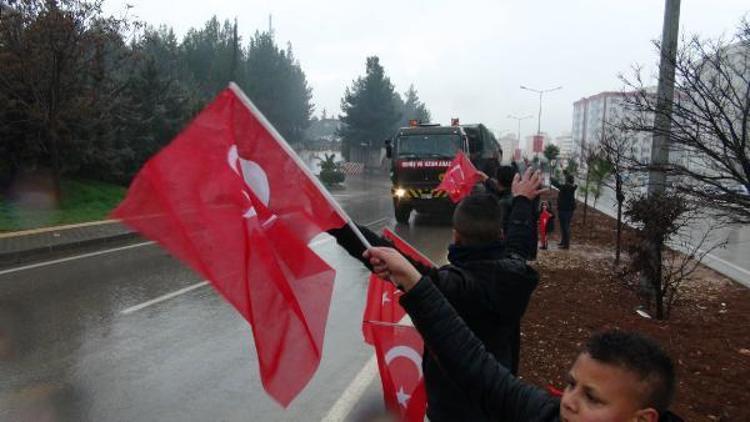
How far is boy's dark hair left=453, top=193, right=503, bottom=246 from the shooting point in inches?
97.4

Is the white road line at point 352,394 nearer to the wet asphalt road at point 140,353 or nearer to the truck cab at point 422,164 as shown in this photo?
the wet asphalt road at point 140,353

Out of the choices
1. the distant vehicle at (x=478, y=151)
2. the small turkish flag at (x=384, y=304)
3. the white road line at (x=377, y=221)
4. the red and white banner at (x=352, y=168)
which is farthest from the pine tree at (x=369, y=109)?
the small turkish flag at (x=384, y=304)

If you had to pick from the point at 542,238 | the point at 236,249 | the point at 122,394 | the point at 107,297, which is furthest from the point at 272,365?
the point at 542,238

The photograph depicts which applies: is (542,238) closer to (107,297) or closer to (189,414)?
(107,297)

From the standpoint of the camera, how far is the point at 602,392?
4.80ft

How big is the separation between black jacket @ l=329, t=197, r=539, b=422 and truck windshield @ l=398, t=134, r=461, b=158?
→ 595 inches

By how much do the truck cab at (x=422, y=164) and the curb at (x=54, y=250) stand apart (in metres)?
7.66

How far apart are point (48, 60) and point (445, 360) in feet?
51.0

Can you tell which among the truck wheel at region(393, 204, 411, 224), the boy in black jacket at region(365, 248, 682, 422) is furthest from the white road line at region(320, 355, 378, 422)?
the truck wheel at region(393, 204, 411, 224)

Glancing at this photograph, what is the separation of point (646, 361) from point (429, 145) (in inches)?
647

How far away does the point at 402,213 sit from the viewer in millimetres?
17938

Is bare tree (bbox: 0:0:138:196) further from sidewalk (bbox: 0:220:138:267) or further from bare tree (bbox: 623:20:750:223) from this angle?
bare tree (bbox: 623:20:750:223)

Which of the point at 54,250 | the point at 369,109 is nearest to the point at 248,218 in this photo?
the point at 54,250

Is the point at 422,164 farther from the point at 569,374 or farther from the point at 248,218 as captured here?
the point at 569,374
